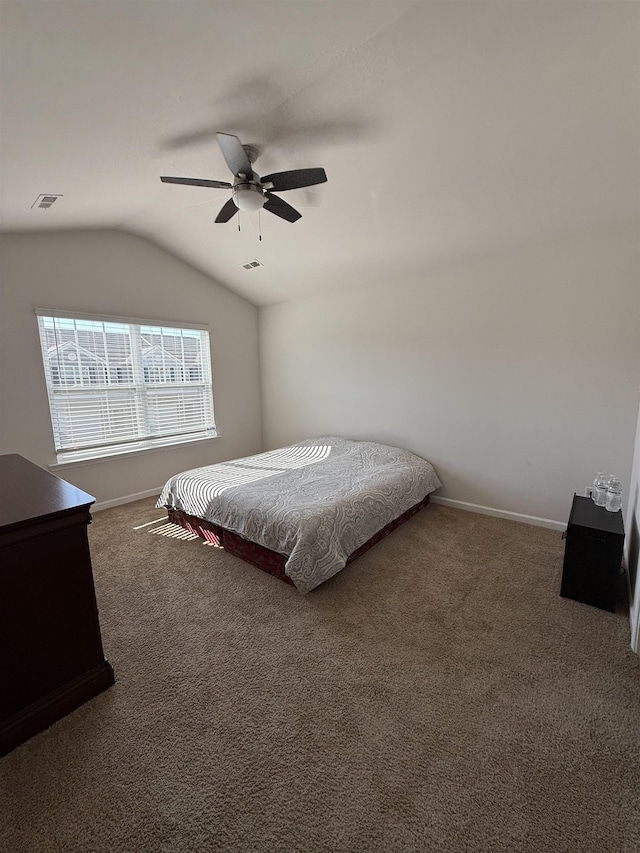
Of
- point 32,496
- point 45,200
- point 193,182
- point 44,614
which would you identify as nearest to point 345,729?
point 44,614

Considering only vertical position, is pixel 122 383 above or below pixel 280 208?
below

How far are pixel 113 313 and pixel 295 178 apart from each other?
2.61 meters

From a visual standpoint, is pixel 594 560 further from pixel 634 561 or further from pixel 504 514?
pixel 504 514

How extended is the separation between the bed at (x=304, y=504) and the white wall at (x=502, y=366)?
556mm

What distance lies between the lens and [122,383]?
3.83m

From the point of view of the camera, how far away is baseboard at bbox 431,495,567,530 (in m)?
3.08

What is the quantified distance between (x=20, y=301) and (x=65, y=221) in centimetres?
80

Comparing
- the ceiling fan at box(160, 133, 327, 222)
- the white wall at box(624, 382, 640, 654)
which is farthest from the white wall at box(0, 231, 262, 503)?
the white wall at box(624, 382, 640, 654)

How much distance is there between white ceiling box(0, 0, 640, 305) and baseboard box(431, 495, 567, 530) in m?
2.39

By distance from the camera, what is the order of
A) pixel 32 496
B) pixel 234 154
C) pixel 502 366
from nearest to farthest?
pixel 32 496
pixel 234 154
pixel 502 366

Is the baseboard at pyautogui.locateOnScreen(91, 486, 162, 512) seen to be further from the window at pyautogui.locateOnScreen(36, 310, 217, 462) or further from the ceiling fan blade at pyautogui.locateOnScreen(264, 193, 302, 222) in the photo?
the ceiling fan blade at pyautogui.locateOnScreen(264, 193, 302, 222)

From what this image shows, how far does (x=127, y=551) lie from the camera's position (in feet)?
9.25

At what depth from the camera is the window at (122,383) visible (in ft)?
11.1

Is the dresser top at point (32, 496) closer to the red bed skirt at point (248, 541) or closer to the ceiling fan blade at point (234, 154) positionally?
the red bed skirt at point (248, 541)
